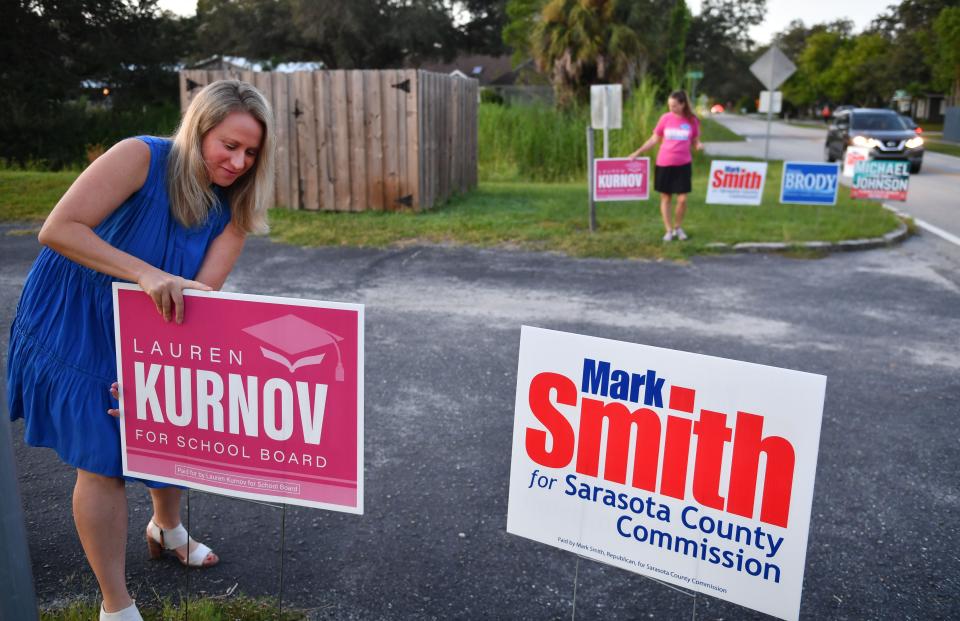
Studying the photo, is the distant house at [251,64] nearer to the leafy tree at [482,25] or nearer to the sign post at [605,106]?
the leafy tree at [482,25]

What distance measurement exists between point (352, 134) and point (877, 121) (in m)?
16.7

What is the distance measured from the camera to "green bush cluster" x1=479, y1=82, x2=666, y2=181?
19.0m

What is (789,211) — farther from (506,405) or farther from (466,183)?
(506,405)

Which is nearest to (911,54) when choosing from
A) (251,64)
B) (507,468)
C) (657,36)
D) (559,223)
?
(657,36)

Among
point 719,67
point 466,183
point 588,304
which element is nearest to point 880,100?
point 719,67

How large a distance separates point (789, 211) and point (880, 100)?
86.9 meters

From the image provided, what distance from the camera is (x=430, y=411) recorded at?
4.76 metres

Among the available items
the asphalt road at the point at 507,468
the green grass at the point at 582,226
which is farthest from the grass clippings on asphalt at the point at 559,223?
the asphalt road at the point at 507,468

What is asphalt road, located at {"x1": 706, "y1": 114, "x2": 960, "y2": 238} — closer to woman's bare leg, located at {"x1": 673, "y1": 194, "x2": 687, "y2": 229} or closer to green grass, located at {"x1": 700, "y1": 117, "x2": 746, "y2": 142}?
woman's bare leg, located at {"x1": 673, "y1": 194, "x2": 687, "y2": 229}

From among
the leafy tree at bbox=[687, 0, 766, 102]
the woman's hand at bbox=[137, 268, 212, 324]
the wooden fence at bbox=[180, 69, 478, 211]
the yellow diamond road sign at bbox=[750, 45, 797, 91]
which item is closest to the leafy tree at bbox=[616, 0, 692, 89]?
the yellow diamond road sign at bbox=[750, 45, 797, 91]

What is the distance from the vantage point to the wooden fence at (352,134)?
480 inches

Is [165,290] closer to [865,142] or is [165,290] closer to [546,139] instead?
[546,139]

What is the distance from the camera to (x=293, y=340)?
2391 millimetres

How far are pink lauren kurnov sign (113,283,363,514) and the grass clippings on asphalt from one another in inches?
292
